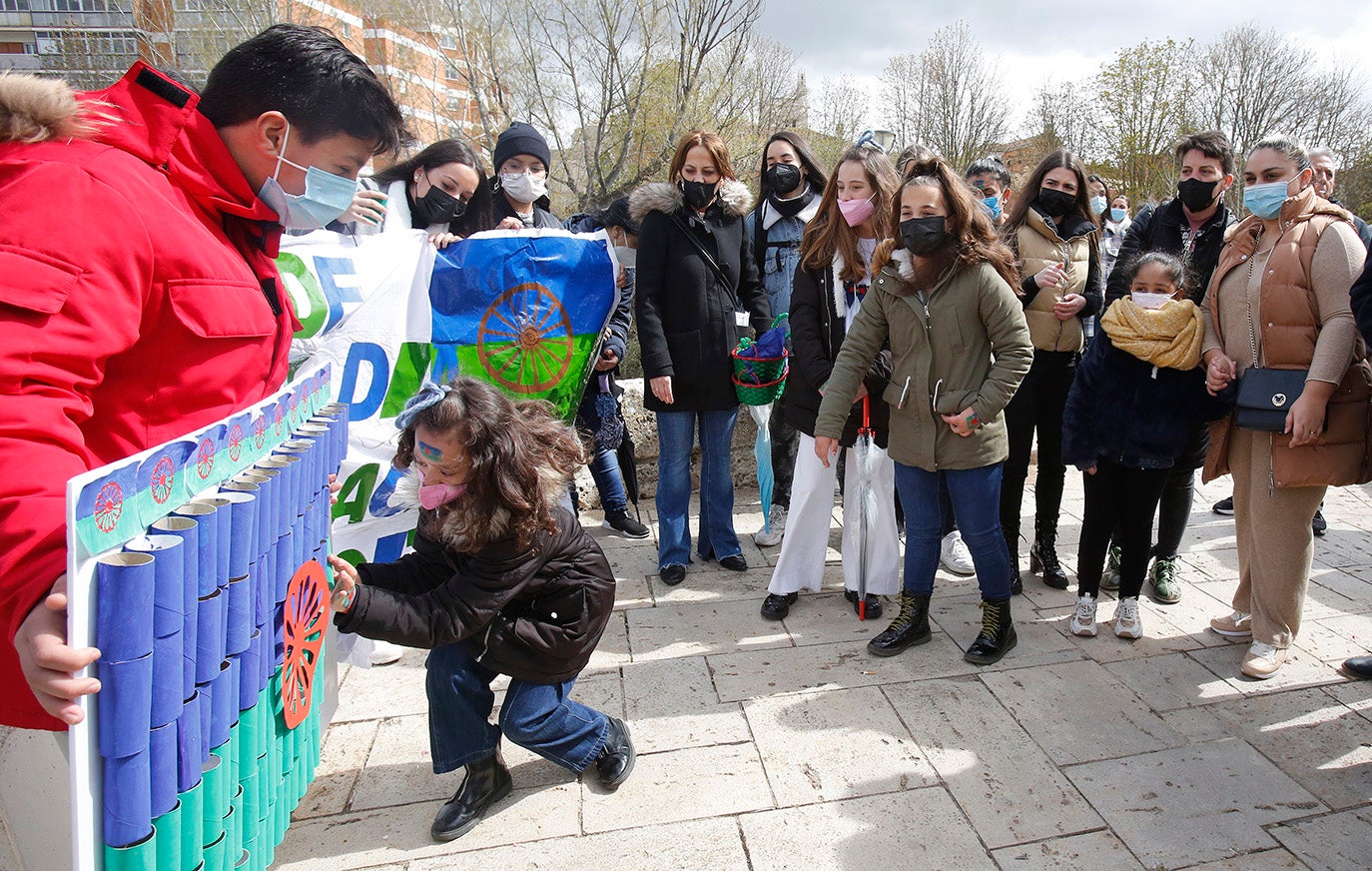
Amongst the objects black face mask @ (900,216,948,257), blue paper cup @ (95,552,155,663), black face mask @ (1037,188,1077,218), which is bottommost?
blue paper cup @ (95,552,155,663)

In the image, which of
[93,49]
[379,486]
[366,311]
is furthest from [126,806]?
[93,49]

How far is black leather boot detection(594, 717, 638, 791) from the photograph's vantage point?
2.73 m

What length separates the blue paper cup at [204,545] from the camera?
134cm

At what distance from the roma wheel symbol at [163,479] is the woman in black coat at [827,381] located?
9.22ft

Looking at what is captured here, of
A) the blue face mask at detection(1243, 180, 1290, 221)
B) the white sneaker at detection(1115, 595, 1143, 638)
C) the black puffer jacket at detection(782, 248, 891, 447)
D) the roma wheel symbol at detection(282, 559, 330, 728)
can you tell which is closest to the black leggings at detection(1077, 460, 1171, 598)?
the white sneaker at detection(1115, 595, 1143, 638)

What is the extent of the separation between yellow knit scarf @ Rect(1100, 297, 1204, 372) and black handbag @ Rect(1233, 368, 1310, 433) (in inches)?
8.9

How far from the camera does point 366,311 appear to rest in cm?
357

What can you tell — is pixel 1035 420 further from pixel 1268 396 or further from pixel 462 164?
pixel 462 164

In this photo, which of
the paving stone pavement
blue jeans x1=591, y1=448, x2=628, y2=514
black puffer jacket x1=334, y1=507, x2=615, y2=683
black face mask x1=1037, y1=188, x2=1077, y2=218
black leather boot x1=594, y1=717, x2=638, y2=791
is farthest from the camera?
blue jeans x1=591, y1=448, x2=628, y2=514

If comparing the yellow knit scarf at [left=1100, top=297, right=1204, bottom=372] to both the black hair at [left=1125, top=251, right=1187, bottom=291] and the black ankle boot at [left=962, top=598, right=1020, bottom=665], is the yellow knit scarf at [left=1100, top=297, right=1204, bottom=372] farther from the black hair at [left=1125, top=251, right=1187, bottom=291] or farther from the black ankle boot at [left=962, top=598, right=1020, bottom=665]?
the black ankle boot at [left=962, top=598, right=1020, bottom=665]

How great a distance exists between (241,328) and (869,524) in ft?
9.31

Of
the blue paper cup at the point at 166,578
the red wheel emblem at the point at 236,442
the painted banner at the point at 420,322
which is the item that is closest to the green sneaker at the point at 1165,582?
the painted banner at the point at 420,322

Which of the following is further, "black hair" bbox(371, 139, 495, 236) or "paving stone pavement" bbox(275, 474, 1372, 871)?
"black hair" bbox(371, 139, 495, 236)

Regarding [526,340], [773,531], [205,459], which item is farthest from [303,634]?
[773,531]
